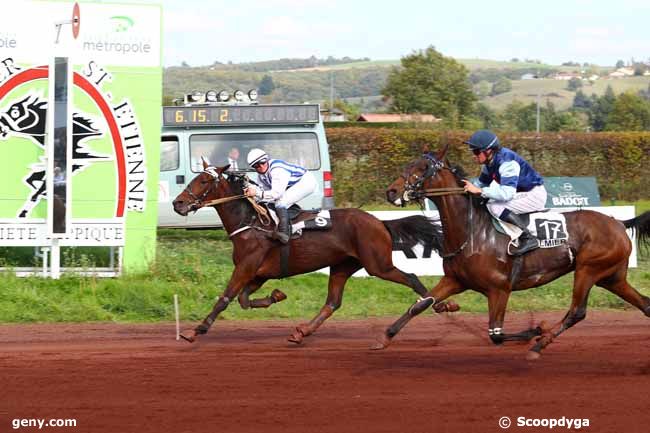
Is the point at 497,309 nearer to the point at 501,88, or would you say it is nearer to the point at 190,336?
the point at 190,336

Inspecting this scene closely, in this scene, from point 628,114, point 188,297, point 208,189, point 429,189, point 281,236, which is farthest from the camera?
point 628,114

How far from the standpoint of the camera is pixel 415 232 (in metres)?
11.0

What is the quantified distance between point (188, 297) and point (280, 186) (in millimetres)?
2996

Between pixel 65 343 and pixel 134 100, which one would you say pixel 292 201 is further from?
pixel 134 100

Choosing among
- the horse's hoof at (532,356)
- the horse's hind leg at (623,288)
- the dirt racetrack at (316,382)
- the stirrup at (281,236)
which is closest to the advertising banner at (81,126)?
the dirt racetrack at (316,382)

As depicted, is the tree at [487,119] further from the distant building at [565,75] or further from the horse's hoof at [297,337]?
the distant building at [565,75]

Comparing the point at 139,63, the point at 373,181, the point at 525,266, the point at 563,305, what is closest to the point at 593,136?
the point at 373,181

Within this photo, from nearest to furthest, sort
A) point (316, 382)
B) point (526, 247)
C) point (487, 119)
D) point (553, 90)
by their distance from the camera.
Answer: point (316, 382)
point (526, 247)
point (487, 119)
point (553, 90)

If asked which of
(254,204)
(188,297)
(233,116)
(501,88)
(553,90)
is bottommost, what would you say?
(188,297)

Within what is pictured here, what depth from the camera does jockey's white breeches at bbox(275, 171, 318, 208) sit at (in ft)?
34.7

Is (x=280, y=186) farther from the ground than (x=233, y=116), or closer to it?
closer to it

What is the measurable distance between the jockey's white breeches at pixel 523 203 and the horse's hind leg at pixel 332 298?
1865mm

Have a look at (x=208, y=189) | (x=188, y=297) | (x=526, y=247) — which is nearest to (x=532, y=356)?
(x=526, y=247)

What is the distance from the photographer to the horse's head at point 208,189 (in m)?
10.5
